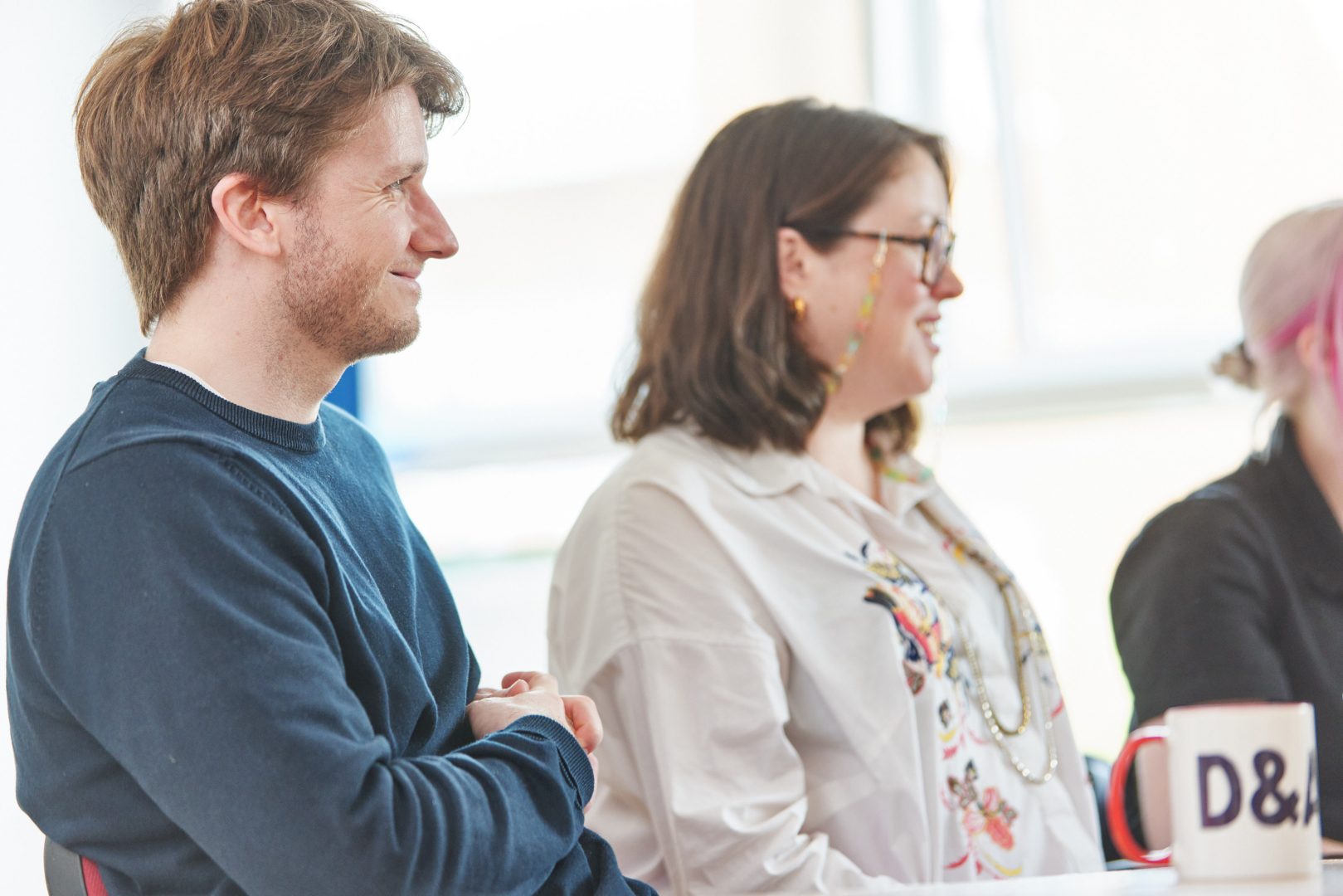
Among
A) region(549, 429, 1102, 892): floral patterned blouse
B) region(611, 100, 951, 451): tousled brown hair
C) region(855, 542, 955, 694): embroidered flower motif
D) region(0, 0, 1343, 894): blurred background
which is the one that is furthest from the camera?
region(0, 0, 1343, 894): blurred background

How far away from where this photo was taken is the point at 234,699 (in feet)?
3.10

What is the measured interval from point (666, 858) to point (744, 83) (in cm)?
206

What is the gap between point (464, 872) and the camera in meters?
1.00

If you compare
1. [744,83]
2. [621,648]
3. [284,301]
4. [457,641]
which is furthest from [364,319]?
[744,83]

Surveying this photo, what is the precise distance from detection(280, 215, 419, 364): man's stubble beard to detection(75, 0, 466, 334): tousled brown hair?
0.17 feet

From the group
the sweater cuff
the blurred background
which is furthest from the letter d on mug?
the blurred background

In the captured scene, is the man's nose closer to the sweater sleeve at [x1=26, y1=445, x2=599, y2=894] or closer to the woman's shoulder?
the sweater sleeve at [x1=26, y1=445, x2=599, y2=894]

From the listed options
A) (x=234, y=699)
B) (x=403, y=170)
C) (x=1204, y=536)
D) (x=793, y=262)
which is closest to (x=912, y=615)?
(x=1204, y=536)

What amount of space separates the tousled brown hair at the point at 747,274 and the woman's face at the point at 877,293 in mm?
18

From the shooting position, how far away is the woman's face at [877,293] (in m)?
1.98

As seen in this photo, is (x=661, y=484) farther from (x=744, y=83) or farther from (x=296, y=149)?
(x=744, y=83)

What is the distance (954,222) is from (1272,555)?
1114mm

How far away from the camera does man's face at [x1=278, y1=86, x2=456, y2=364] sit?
1.20 metres

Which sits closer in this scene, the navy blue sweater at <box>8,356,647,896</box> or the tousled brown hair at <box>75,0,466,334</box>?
the navy blue sweater at <box>8,356,647,896</box>
